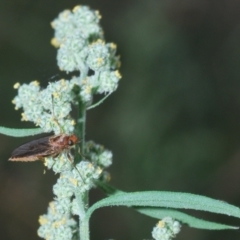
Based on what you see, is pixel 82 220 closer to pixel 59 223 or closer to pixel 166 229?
pixel 59 223

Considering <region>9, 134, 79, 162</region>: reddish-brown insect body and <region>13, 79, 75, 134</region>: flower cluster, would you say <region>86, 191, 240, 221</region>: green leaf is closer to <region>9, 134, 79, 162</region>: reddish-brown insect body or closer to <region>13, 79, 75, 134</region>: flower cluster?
<region>9, 134, 79, 162</region>: reddish-brown insect body

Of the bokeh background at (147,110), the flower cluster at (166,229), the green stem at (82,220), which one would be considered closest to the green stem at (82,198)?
the green stem at (82,220)

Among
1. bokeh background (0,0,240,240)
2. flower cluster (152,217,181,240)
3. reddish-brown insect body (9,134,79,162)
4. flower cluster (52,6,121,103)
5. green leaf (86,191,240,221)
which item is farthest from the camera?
bokeh background (0,0,240,240)

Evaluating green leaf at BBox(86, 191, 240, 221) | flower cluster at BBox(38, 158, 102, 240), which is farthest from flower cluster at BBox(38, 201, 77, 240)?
green leaf at BBox(86, 191, 240, 221)

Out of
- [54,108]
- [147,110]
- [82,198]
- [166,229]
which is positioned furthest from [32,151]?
[147,110]

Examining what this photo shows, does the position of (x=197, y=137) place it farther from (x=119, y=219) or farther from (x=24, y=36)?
(x=24, y=36)

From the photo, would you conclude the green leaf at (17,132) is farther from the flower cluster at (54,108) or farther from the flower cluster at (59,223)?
the flower cluster at (59,223)

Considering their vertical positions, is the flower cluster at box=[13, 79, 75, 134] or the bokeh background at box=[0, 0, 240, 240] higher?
the bokeh background at box=[0, 0, 240, 240]

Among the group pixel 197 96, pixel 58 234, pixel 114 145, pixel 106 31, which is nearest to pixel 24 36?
pixel 106 31
